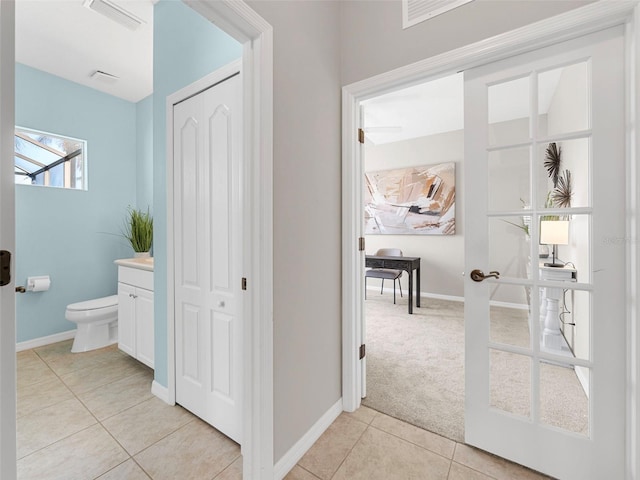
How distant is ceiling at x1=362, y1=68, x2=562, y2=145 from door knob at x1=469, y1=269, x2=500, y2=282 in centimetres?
76

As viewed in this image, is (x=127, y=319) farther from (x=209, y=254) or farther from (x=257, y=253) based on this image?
(x=257, y=253)

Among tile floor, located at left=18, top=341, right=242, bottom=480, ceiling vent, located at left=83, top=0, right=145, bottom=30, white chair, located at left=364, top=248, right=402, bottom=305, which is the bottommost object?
tile floor, located at left=18, top=341, right=242, bottom=480

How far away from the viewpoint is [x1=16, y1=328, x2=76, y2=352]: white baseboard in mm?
2779

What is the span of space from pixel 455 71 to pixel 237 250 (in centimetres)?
148

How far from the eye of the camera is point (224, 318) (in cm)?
157

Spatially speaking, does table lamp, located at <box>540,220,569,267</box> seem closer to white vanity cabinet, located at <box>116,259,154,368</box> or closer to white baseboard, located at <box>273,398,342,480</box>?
white baseboard, located at <box>273,398,342,480</box>

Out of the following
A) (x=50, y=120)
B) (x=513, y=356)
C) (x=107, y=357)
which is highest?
(x=50, y=120)

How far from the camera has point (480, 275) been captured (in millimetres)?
1421

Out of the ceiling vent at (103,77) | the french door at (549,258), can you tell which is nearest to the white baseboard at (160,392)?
the french door at (549,258)

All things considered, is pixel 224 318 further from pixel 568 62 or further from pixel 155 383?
pixel 568 62

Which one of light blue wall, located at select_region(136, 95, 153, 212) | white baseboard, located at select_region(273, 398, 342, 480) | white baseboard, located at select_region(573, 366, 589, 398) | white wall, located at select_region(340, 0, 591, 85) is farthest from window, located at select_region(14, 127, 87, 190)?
white baseboard, located at select_region(573, 366, 589, 398)

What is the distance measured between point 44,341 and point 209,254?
272 centimetres

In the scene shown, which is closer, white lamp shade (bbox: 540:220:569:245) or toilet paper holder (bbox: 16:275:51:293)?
white lamp shade (bbox: 540:220:569:245)

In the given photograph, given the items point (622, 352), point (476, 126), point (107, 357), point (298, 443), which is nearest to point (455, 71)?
point (476, 126)
